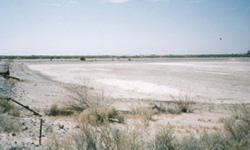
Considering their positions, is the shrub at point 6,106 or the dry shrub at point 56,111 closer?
the shrub at point 6,106

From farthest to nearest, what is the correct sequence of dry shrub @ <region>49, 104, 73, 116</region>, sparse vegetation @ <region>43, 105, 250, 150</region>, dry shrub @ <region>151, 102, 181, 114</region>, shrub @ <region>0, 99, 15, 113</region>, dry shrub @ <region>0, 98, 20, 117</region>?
dry shrub @ <region>151, 102, 181, 114</region> < dry shrub @ <region>49, 104, 73, 116</region> < shrub @ <region>0, 99, 15, 113</region> < dry shrub @ <region>0, 98, 20, 117</region> < sparse vegetation @ <region>43, 105, 250, 150</region>

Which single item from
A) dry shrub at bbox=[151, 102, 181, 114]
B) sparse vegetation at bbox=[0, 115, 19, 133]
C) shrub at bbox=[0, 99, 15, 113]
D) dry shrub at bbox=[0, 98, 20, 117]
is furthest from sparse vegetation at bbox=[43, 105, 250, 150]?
dry shrub at bbox=[151, 102, 181, 114]

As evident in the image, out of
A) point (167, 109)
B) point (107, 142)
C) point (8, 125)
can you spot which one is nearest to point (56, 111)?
point (8, 125)

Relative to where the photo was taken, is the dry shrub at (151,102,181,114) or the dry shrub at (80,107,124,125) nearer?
the dry shrub at (80,107,124,125)

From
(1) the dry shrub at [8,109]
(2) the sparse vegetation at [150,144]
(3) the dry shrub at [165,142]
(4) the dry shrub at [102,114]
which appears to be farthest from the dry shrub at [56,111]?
(3) the dry shrub at [165,142]

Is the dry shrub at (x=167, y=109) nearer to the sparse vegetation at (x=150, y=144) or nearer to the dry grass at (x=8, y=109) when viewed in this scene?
the sparse vegetation at (x=150, y=144)

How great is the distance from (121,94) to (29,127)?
1159cm

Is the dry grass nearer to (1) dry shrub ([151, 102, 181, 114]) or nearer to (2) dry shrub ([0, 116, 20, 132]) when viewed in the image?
(2) dry shrub ([0, 116, 20, 132])

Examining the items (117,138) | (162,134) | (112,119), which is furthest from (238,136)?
(112,119)

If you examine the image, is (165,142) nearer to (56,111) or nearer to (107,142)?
(107,142)

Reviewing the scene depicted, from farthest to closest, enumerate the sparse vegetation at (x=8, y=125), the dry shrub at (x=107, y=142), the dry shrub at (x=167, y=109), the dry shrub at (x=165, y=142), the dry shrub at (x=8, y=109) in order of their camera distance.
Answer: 1. the dry shrub at (x=167, y=109)
2. the dry shrub at (x=8, y=109)
3. the sparse vegetation at (x=8, y=125)
4. the dry shrub at (x=165, y=142)
5. the dry shrub at (x=107, y=142)

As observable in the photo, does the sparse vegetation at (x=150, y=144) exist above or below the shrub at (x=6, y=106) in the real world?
above

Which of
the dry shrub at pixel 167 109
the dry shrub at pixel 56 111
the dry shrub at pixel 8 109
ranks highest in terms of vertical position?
Answer: the dry shrub at pixel 8 109

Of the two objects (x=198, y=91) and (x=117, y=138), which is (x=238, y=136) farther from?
(x=198, y=91)
